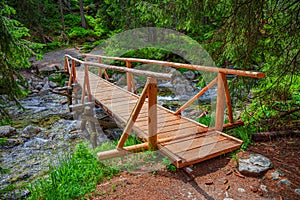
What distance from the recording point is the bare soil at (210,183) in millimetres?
2908

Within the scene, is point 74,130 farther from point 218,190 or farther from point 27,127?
point 218,190

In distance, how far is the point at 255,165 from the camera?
10.9 ft

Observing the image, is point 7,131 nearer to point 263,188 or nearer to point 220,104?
point 220,104

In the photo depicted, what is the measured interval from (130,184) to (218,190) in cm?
121

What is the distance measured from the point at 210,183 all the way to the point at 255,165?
2.53 feet

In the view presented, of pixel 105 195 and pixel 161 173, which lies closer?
pixel 105 195

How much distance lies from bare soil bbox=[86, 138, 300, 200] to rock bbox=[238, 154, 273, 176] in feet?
0.22

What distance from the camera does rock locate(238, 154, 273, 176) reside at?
3.23 meters

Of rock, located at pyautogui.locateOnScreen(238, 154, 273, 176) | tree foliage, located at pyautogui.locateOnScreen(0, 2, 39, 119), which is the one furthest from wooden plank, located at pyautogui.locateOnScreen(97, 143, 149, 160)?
tree foliage, located at pyautogui.locateOnScreen(0, 2, 39, 119)

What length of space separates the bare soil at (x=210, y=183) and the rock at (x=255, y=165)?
0.07m

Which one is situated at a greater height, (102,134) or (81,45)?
(81,45)

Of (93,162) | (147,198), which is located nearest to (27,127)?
(93,162)

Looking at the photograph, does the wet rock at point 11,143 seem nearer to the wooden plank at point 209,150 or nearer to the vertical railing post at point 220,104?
the wooden plank at point 209,150

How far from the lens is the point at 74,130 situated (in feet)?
26.1
